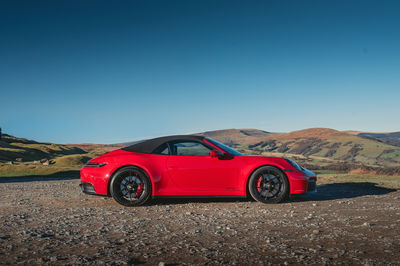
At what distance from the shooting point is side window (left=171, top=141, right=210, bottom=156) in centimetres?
647

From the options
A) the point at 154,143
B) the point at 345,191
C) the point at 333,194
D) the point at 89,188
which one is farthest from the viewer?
the point at 345,191

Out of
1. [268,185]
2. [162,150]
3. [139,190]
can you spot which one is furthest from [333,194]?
[139,190]

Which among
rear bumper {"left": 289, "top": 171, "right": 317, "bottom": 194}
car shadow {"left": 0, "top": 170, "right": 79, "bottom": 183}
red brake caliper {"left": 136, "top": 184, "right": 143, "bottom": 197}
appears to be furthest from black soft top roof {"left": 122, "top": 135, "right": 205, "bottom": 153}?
car shadow {"left": 0, "top": 170, "right": 79, "bottom": 183}

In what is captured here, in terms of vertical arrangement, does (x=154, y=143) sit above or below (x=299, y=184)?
above

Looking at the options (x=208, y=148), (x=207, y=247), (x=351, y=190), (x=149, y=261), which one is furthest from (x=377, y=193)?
(x=149, y=261)

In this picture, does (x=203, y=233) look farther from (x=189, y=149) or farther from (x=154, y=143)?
(x=154, y=143)

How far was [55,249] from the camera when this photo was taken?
11.0ft

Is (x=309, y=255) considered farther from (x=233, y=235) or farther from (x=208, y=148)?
(x=208, y=148)

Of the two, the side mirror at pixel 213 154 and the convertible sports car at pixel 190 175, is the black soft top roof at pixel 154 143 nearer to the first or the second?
the convertible sports car at pixel 190 175

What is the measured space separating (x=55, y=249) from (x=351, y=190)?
7.80m

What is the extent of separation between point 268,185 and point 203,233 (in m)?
2.70

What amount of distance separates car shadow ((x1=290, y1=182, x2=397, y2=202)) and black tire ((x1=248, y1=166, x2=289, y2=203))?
538 mm

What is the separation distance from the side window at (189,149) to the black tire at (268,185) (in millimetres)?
1106

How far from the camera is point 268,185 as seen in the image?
6379 millimetres
